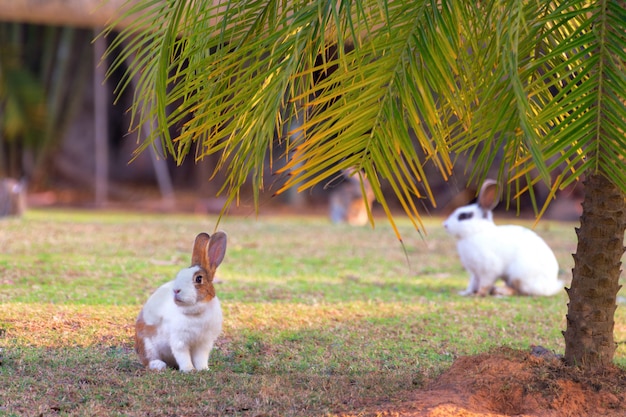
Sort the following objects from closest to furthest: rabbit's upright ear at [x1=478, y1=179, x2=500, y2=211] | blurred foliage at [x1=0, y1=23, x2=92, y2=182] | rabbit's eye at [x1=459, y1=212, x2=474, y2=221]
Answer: rabbit's upright ear at [x1=478, y1=179, x2=500, y2=211] < rabbit's eye at [x1=459, y1=212, x2=474, y2=221] < blurred foliage at [x1=0, y1=23, x2=92, y2=182]

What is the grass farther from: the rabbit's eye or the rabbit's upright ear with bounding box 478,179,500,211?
the rabbit's upright ear with bounding box 478,179,500,211

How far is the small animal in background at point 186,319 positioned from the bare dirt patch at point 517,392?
1.01 meters

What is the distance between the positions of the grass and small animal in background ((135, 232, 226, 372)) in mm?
119

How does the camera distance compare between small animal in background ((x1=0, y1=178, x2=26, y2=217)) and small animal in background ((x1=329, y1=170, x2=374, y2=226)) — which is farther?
small animal in background ((x1=329, y1=170, x2=374, y2=226))

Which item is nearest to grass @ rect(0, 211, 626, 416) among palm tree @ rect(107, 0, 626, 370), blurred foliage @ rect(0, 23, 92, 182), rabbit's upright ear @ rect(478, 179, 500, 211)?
rabbit's upright ear @ rect(478, 179, 500, 211)

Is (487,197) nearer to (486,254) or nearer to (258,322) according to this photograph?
(486,254)

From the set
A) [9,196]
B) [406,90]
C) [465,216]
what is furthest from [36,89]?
[406,90]

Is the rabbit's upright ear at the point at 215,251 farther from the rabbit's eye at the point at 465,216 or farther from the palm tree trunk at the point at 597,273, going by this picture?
the rabbit's eye at the point at 465,216

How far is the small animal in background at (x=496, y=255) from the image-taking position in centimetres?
689

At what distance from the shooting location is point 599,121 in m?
3.06

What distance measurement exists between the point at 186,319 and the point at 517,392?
63.5 inches

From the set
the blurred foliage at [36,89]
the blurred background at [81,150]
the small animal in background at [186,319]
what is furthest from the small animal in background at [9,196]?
the small animal in background at [186,319]

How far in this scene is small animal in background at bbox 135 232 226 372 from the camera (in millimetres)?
4203

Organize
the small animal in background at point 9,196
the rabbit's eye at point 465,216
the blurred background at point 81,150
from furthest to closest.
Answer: the blurred background at point 81,150 → the small animal in background at point 9,196 → the rabbit's eye at point 465,216
